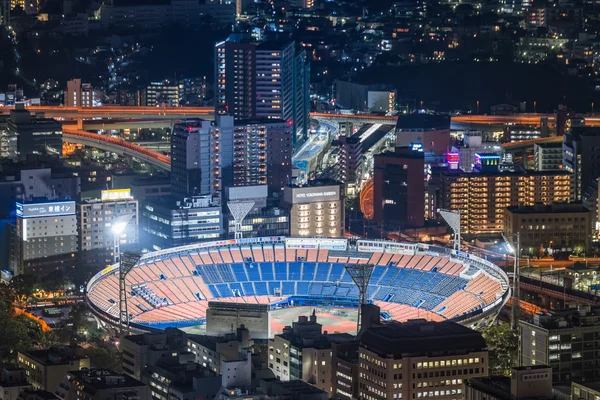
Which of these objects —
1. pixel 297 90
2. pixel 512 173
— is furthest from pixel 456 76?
pixel 512 173

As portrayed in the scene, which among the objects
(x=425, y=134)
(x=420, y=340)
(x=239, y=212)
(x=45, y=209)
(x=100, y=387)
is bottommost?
(x=100, y=387)

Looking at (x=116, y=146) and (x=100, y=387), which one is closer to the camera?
(x=100, y=387)

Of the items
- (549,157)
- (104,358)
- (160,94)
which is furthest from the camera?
(160,94)

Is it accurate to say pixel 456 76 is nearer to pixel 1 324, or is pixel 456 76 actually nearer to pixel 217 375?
pixel 1 324

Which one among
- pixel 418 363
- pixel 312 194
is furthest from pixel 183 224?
pixel 418 363

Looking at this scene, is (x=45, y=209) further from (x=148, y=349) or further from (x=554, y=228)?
(x=148, y=349)

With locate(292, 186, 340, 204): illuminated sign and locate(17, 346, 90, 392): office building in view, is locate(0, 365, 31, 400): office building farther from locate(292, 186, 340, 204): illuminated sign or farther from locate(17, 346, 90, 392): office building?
locate(292, 186, 340, 204): illuminated sign

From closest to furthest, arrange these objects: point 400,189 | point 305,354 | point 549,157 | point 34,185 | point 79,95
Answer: point 305,354 → point 34,185 → point 400,189 → point 549,157 → point 79,95
